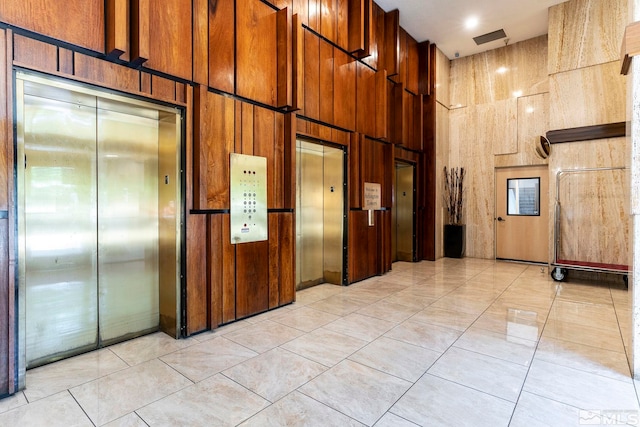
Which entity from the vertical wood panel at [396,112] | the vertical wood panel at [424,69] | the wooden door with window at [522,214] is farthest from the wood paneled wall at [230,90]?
the wooden door with window at [522,214]

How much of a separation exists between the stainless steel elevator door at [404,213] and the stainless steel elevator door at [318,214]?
2977 mm

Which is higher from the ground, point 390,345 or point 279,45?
point 279,45

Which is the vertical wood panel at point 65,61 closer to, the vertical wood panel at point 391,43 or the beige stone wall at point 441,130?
the vertical wood panel at point 391,43

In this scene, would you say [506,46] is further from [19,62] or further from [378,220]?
[19,62]

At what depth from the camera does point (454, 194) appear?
8.93 meters

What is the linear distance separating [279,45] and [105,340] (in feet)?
13.2

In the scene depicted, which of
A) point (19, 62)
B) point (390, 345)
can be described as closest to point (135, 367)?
point (390, 345)

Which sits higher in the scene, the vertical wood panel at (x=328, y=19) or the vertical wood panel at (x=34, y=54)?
the vertical wood panel at (x=328, y=19)

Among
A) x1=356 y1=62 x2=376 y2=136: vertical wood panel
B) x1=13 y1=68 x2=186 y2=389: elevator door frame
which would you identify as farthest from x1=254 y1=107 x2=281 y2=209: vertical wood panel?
x1=356 y1=62 x2=376 y2=136: vertical wood panel

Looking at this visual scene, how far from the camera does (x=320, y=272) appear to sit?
19.5 ft

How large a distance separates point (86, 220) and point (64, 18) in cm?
176

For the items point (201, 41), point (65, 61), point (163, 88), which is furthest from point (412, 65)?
point (65, 61)

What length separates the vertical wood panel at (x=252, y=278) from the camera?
3.96 metres

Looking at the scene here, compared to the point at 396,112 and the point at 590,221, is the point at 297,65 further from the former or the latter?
the point at 590,221
